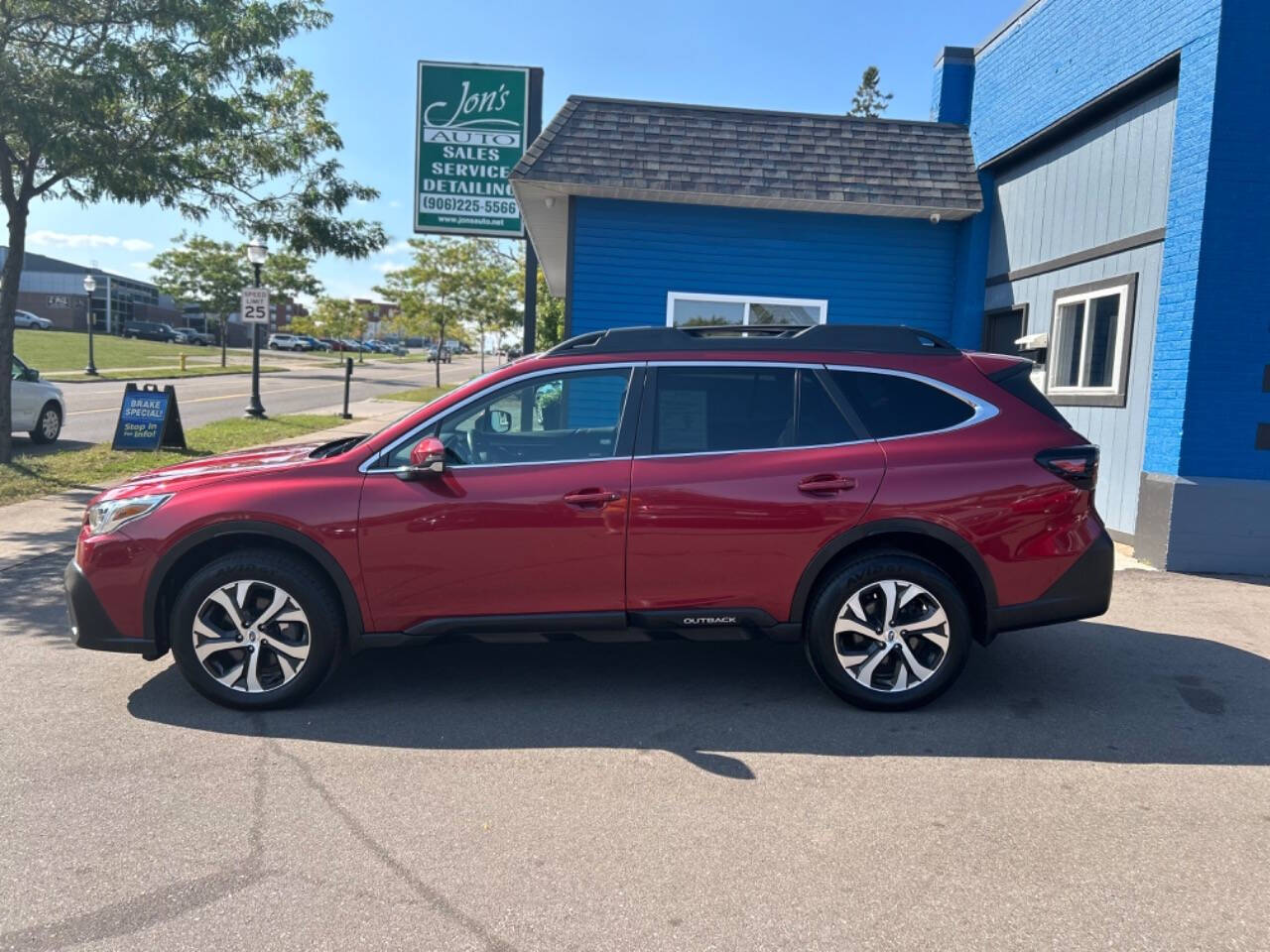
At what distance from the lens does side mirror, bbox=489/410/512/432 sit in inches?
183

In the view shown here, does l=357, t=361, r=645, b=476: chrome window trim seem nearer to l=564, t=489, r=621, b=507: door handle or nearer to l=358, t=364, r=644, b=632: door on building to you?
l=358, t=364, r=644, b=632: door on building

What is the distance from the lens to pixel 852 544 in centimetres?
446

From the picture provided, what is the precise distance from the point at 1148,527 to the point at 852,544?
15.9ft

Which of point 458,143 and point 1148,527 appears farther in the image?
point 458,143

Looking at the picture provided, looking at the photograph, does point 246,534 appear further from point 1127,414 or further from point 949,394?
point 1127,414

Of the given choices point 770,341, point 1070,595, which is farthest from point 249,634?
point 1070,595

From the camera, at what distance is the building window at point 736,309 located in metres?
11.1

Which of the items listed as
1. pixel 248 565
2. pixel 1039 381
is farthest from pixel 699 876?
pixel 1039 381

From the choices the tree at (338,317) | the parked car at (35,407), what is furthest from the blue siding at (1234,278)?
the tree at (338,317)

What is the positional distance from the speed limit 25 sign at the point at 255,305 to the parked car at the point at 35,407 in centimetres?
443

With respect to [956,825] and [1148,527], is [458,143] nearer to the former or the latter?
[1148,527]

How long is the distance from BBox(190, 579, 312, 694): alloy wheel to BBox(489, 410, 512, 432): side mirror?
1253 mm

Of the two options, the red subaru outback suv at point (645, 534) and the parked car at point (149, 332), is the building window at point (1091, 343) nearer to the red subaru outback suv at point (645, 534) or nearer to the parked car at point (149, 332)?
the red subaru outback suv at point (645, 534)

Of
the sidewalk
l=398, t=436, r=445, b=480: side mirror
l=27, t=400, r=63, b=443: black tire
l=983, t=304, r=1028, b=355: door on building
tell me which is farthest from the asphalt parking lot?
l=27, t=400, r=63, b=443: black tire
